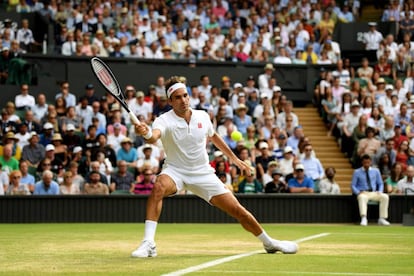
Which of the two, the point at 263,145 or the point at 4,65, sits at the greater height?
the point at 4,65

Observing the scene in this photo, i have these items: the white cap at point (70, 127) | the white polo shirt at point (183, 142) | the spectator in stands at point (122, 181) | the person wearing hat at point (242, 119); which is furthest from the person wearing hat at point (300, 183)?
the white polo shirt at point (183, 142)

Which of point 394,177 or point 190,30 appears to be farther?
point 190,30

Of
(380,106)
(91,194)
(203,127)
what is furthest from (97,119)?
(203,127)

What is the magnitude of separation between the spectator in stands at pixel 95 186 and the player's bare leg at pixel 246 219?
10.2m

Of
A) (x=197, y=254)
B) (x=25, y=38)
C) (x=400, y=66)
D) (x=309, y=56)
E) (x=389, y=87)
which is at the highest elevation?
(x=25, y=38)

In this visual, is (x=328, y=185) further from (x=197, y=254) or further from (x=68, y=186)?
(x=197, y=254)

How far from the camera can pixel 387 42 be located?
90.5 ft

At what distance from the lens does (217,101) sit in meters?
24.2

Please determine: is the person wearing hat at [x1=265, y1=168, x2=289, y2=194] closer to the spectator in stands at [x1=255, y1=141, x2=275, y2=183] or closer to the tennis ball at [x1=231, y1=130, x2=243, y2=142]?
the spectator in stands at [x1=255, y1=141, x2=275, y2=183]

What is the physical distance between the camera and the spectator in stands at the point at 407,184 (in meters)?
20.6

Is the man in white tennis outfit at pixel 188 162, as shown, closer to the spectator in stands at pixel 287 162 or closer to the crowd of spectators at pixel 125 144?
the crowd of spectators at pixel 125 144

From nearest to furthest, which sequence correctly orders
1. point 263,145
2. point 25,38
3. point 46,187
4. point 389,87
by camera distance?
1. point 46,187
2. point 263,145
3. point 389,87
4. point 25,38

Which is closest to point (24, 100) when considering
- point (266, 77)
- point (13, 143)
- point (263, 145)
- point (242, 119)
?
point (13, 143)

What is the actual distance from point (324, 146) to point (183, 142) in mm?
15219
